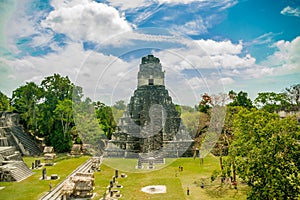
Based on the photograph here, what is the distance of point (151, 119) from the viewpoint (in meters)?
33.6

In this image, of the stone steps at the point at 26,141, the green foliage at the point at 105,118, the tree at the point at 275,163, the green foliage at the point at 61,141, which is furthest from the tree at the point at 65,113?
the tree at the point at 275,163

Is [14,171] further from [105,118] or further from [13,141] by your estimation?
[105,118]

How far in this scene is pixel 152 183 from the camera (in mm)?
21078

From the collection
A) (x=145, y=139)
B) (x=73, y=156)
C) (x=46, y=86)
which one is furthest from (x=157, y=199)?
(x=46, y=86)

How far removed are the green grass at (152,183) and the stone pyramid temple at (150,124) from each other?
265 cm

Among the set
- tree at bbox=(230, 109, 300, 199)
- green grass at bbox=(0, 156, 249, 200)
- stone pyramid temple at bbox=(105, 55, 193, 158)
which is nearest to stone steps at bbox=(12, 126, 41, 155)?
green grass at bbox=(0, 156, 249, 200)

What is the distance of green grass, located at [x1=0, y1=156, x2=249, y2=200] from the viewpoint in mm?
18031

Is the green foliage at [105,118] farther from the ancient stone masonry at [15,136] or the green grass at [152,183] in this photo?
the green grass at [152,183]

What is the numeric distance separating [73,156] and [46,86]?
39.6ft

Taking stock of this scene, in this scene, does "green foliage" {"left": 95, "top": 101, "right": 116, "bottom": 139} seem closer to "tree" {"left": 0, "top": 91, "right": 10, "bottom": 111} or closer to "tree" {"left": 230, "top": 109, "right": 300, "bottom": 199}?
"tree" {"left": 0, "top": 91, "right": 10, "bottom": 111}

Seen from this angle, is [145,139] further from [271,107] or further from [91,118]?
[271,107]

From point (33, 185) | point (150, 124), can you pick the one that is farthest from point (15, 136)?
point (33, 185)

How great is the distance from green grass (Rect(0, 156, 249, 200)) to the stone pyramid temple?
2.65m

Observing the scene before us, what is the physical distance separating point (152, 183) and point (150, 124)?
12798 mm
